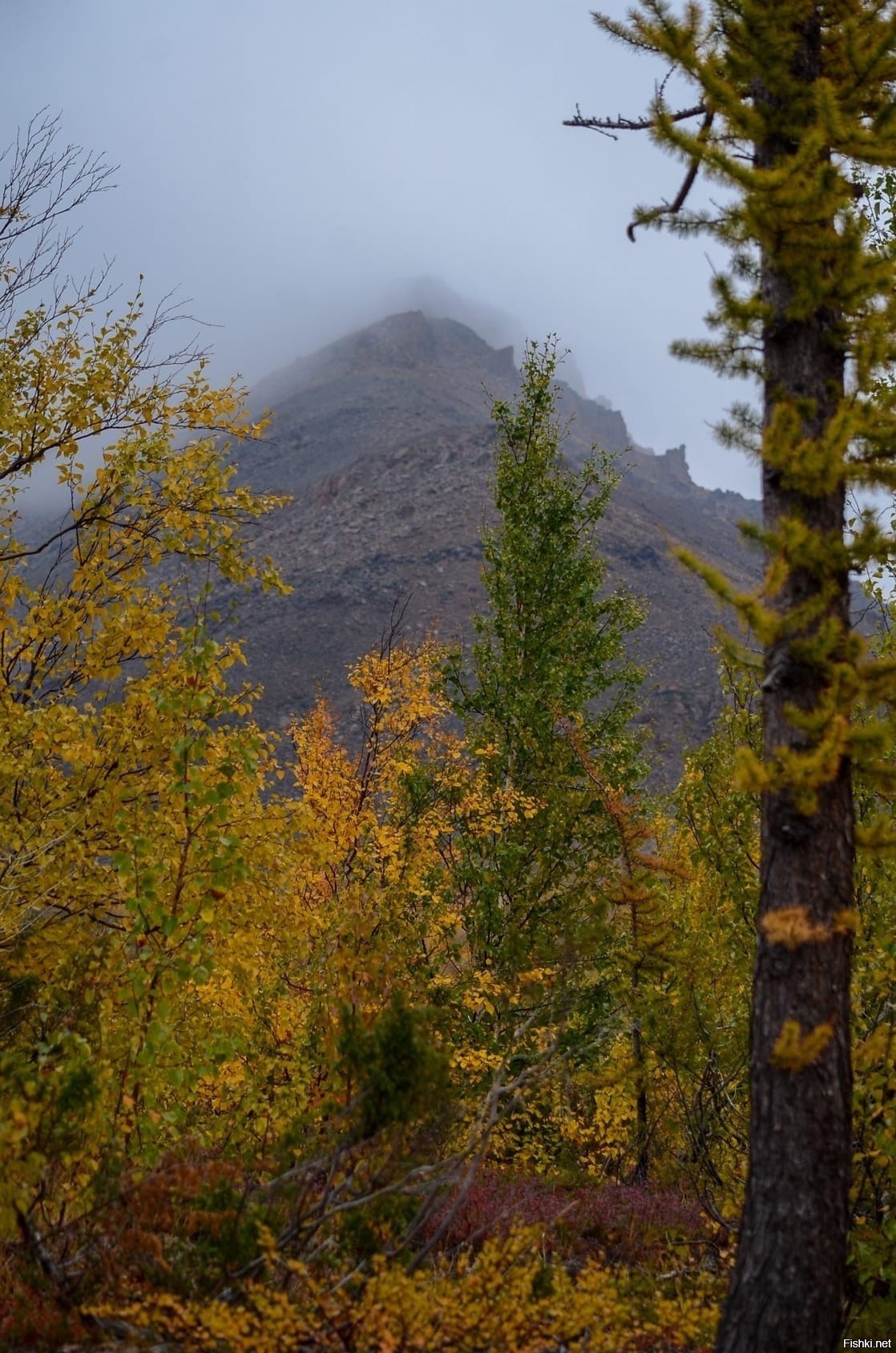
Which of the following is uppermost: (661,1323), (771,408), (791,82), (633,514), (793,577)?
(633,514)

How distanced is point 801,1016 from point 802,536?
2.24 metres

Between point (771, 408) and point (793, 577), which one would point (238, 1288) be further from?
point (771, 408)

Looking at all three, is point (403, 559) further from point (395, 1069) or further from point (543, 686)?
point (395, 1069)

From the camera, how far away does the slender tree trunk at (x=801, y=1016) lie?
3742 millimetres

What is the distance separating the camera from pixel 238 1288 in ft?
13.2

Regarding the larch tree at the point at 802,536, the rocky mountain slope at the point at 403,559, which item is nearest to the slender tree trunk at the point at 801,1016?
the larch tree at the point at 802,536

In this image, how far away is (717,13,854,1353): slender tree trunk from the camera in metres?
3.74

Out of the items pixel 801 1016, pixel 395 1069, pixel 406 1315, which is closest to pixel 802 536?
pixel 801 1016

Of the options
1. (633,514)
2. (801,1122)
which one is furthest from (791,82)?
(633,514)

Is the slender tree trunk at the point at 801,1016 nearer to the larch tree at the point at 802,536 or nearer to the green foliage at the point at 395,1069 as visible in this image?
the larch tree at the point at 802,536

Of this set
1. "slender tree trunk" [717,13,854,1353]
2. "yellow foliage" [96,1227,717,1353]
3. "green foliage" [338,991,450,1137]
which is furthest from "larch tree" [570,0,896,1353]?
"green foliage" [338,991,450,1137]

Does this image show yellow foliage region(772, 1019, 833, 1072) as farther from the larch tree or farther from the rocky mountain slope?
the rocky mountain slope

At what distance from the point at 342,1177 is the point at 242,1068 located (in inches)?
88.2

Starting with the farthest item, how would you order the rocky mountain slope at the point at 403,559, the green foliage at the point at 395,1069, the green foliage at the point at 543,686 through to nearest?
the rocky mountain slope at the point at 403,559 → the green foliage at the point at 543,686 → the green foliage at the point at 395,1069
